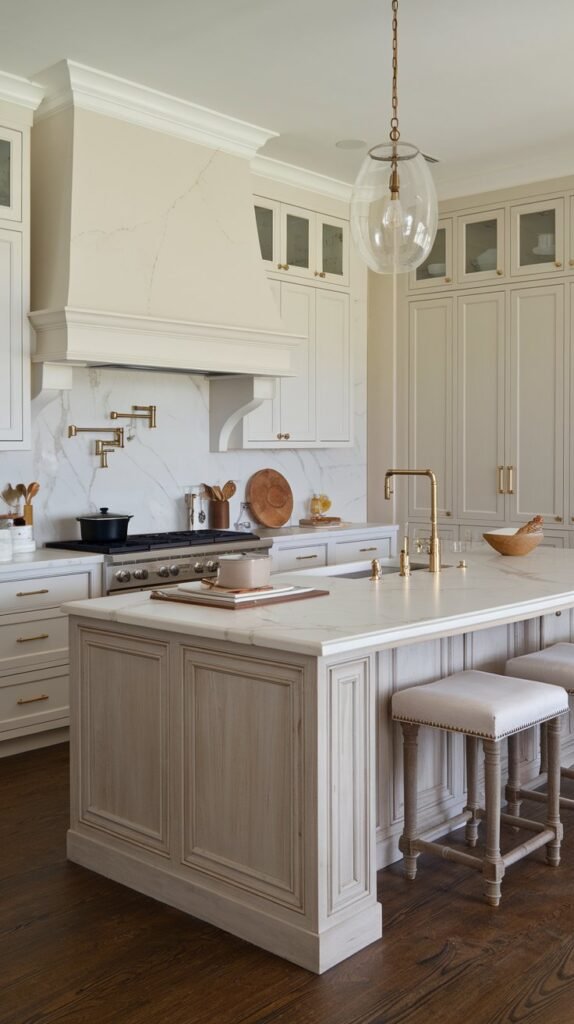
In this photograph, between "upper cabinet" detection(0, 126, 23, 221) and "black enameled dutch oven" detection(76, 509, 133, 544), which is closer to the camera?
"upper cabinet" detection(0, 126, 23, 221)

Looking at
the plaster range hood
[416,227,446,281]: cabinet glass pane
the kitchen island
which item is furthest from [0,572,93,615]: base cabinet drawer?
[416,227,446,281]: cabinet glass pane

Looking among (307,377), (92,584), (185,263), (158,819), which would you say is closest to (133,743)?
(158,819)

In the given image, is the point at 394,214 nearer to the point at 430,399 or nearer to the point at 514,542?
the point at 514,542

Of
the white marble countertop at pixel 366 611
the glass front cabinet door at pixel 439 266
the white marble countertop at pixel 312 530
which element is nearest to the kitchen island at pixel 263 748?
the white marble countertop at pixel 366 611

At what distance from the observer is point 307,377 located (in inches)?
236

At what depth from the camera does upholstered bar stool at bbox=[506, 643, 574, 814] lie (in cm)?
320

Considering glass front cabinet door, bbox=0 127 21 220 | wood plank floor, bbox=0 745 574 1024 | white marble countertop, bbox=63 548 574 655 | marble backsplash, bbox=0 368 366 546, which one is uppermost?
glass front cabinet door, bbox=0 127 21 220

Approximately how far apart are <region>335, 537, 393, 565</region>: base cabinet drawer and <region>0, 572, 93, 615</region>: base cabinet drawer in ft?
6.15

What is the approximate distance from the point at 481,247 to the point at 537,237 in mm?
379

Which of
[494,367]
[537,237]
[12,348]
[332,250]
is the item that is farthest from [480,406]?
[12,348]

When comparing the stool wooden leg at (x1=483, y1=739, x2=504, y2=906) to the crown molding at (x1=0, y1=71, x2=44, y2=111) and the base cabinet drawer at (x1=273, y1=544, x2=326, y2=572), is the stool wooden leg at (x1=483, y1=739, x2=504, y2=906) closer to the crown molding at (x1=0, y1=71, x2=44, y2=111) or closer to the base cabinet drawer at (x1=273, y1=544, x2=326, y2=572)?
the base cabinet drawer at (x1=273, y1=544, x2=326, y2=572)

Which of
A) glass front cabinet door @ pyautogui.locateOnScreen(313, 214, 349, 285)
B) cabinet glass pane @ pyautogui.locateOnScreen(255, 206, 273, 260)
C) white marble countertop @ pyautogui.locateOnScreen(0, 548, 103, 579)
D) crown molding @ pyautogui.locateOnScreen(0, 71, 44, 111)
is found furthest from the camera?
glass front cabinet door @ pyautogui.locateOnScreen(313, 214, 349, 285)

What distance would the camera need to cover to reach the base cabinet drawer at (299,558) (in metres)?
5.42

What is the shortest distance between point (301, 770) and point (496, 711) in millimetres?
602
